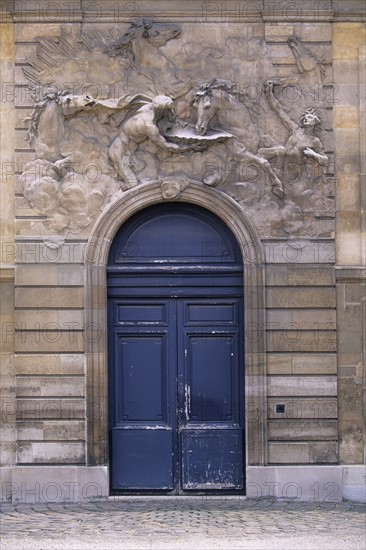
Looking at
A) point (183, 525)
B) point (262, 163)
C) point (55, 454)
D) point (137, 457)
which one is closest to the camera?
point (183, 525)

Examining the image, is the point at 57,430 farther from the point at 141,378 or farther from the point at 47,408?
the point at 141,378

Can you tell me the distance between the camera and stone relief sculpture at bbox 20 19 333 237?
13.5 meters

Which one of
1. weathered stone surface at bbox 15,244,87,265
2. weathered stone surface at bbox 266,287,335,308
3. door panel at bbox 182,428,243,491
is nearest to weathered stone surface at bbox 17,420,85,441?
door panel at bbox 182,428,243,491

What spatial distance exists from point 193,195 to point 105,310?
175 centimetres

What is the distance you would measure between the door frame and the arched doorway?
0.20 m

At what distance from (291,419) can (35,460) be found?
3109mm

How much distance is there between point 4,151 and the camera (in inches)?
534

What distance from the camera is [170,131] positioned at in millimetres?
13555

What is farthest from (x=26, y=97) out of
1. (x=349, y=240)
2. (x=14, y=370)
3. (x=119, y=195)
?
(x=349, y=240)

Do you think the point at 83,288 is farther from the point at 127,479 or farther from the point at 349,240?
the point at 349,240

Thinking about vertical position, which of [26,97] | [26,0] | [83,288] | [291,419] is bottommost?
[291,419]

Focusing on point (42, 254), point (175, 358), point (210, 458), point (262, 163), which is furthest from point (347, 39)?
point (210, 458)

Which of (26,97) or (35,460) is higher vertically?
(26,97)

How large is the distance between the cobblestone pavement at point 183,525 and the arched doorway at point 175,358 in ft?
1.36
